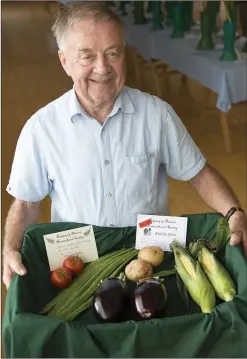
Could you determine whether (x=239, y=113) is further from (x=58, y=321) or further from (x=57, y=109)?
(x=58, y=321)

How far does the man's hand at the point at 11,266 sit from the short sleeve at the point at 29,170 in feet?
0.73

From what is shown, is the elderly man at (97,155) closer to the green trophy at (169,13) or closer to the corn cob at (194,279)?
the corn cob at (194,279)

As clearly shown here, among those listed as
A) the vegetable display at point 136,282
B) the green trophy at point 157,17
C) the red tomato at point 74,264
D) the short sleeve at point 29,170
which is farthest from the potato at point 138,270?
the green trophy at point 157,17

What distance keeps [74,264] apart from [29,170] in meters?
0.30

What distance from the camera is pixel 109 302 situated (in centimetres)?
98

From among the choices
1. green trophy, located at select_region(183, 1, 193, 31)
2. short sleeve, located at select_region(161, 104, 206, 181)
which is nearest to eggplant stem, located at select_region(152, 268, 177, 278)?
short sleeve, located at select_region(161, 104, 206, 181)

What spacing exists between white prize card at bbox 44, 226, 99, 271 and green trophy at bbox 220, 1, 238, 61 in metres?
2.75

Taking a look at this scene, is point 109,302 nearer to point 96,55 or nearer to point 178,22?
point 96,55

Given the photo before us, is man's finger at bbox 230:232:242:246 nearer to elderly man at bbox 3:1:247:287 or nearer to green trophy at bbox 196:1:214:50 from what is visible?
elderly man at bbox 3:1:247:287

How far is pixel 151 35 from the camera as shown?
4629 mm

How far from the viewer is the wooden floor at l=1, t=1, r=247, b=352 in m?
3.27

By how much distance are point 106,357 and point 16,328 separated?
17cm

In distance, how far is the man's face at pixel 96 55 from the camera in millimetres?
1173

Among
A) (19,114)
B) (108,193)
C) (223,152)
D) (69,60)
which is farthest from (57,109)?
(19,114)
